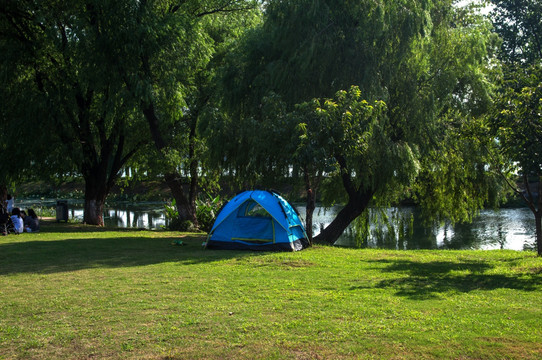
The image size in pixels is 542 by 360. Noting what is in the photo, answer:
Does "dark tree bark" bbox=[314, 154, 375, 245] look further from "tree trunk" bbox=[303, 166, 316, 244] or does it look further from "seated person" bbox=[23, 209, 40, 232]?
"seated person" bbox=[23, 209, 40, 232]

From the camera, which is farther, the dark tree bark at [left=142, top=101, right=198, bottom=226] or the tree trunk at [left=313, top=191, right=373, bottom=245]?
the dark tree bark at [left=142, top=101, right=198, bottom=226]

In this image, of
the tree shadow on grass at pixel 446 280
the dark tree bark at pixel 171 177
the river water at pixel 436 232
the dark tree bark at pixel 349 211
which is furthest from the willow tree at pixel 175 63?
the tree shadow on grass at pixel 446 280

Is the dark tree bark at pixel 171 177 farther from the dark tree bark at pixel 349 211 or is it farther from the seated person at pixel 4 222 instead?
the dark tree bark at pixel 349 211

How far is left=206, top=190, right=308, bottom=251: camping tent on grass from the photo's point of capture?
1352 cm

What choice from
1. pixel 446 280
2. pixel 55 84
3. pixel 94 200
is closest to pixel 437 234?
pixel 94 200

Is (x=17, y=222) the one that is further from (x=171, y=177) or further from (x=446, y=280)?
(x=446, y=280)

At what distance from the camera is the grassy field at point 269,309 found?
521 cm

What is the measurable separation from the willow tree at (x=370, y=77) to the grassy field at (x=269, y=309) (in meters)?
4.19

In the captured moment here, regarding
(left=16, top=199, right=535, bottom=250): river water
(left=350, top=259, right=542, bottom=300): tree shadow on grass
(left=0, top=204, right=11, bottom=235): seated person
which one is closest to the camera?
(left=350, top=259, right=542, bottom=300): tree shadow on grass

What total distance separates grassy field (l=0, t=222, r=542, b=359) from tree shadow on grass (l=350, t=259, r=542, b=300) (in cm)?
2

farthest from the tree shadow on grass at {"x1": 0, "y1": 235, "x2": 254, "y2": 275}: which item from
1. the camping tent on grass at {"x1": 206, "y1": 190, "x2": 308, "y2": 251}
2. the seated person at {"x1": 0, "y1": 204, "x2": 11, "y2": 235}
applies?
the seated person at {"x1": 0, "y1": 204, "x2": 11, "y2": 235}

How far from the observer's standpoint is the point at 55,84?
66.2 feet

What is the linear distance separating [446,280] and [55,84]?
17.3 metres

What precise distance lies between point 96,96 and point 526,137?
17740 mm
